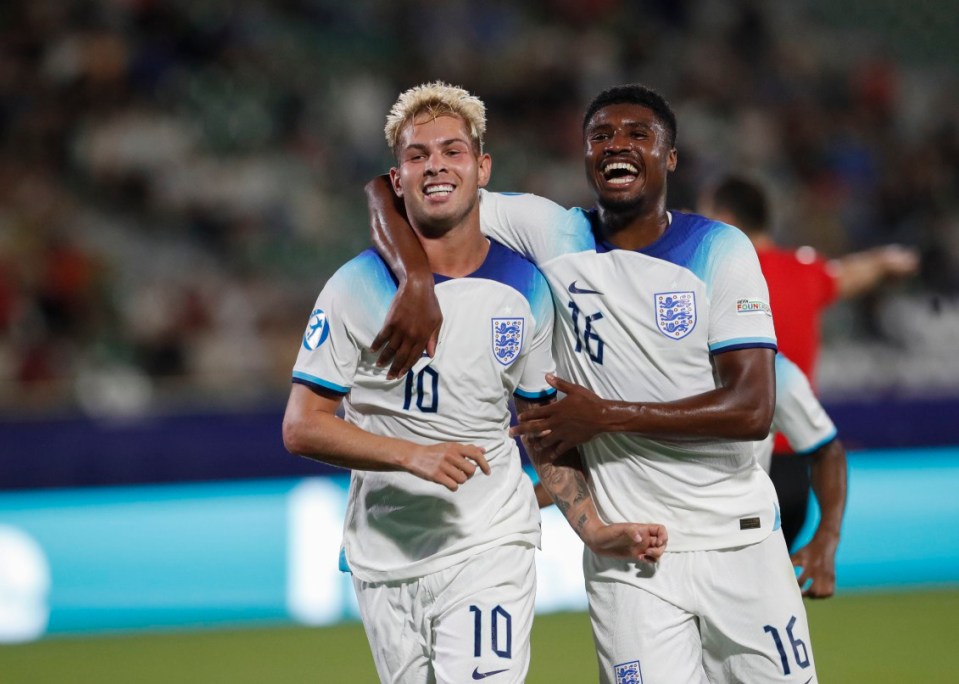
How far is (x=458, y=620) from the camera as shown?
372 cm

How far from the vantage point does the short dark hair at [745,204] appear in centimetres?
568

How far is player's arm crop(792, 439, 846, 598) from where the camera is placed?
4348mm

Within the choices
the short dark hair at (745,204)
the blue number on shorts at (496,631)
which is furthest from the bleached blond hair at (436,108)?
the short dark hair at (745,204)

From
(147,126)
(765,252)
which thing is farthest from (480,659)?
(147,126)

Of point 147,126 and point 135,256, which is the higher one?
point 147,126

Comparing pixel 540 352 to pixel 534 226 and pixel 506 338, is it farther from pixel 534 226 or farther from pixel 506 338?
pixel 534 226

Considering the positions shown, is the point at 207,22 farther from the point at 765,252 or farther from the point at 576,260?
the point at 576,260

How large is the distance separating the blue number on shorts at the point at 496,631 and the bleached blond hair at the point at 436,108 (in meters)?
1.35

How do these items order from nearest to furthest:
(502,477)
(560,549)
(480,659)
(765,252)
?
1. (480,659)
2. (502,477)
3. (765,252)
4. (560,549)

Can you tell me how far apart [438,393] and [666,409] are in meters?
0.65

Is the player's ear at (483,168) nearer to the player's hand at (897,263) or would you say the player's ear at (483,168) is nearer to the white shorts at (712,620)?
the white shorts at (712,620)

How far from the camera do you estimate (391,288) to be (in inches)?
151

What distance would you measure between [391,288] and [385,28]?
10031 millimetres

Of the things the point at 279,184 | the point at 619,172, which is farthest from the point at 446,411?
the point at 279,184
